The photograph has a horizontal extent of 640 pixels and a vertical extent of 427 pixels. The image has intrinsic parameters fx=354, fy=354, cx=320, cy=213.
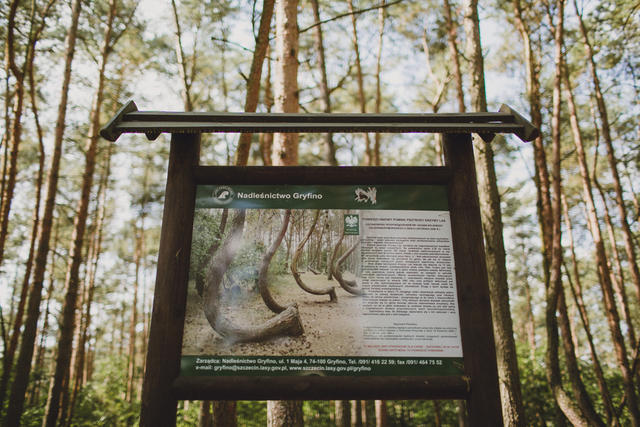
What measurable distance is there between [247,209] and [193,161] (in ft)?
1.57

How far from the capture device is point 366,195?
217 centimetres

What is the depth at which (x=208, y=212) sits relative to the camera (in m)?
2.13

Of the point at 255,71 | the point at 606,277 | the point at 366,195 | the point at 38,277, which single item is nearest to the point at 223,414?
the point at 366,195

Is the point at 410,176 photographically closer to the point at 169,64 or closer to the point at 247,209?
the point at 247,209

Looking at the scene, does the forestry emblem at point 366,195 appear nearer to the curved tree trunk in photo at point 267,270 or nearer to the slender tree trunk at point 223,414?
the curved tree trunk in photo at point 267,270

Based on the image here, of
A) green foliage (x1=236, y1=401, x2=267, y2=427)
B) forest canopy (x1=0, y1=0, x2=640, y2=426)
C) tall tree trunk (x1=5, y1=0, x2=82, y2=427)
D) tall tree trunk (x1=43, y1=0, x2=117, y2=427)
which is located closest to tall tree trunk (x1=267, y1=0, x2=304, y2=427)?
forest canopy (x1=0, y1=0, x2=640, y2=426)

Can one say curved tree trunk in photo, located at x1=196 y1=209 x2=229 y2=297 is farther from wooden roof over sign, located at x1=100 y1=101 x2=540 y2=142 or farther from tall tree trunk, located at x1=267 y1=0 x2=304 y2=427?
tall tree trunk, located at x1=267 y1=0 x2=304 y2=427

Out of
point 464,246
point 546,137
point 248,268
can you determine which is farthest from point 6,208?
point 546,137

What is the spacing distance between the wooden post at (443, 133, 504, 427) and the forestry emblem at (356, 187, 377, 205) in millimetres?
476

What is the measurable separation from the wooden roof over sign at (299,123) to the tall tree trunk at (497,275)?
266cm

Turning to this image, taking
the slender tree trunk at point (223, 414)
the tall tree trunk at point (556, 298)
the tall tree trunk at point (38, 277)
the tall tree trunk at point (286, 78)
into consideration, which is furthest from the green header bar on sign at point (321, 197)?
the tall tree trunk at point (38, 277)

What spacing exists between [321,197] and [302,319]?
28.4 inches

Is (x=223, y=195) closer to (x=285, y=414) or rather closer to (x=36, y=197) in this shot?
(x=285, y=414)

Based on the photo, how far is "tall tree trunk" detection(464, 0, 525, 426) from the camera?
4.02 m
